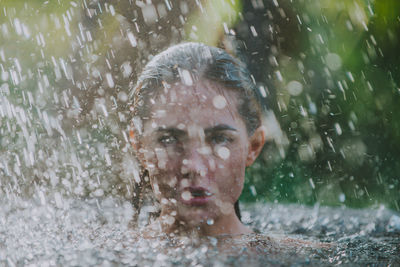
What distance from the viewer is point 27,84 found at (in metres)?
4.45

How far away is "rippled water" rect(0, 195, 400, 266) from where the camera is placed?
127cm

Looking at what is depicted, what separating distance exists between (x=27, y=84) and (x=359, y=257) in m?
4.13

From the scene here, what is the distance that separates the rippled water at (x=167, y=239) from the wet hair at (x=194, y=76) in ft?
1.97

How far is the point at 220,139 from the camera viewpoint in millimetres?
1725

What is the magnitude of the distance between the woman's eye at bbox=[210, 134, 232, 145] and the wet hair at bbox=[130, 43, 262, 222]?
0.59 ft

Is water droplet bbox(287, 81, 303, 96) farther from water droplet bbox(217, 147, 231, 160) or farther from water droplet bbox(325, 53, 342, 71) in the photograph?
water droplet bbox(217, 147, 231, 160)

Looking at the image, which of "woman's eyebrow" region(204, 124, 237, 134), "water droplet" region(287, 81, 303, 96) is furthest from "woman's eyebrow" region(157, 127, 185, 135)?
"water droplet" region(287, 81, 303, 96)

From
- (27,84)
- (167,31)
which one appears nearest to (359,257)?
(167,31)

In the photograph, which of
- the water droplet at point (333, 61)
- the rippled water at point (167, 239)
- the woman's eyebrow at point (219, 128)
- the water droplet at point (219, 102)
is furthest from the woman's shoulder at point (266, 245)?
the water droplet at point (333, 61)

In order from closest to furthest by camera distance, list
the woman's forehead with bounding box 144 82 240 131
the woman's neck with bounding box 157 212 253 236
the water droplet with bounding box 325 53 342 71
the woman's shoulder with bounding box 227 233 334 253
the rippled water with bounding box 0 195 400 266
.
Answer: the rippled water with bounding box 0 195 400 266
the woman's shoulder with bounding box 227 233 334 253
the woman's forehead with bounding box 144 82 240 131
the woman's neck with bounding box 157 212 253 236
the water droplet with bounding box 325 53 342 71

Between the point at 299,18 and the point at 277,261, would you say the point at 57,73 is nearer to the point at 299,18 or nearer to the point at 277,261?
the point at 299,18

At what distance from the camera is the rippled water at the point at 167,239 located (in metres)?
1.27

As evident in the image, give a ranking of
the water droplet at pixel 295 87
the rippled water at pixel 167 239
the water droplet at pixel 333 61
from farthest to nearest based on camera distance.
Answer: the water droplet at pixel 295 87 < the water droplet at pixel 333 61 < the rippled water at pixel 167 239

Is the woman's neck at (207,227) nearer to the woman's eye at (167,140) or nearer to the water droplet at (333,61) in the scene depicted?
the woman's eye at (167,140)
